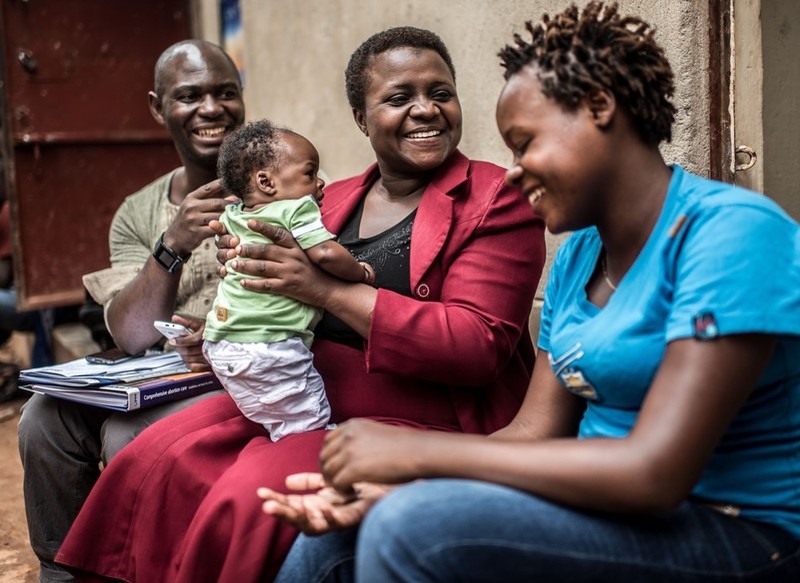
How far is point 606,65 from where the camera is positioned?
174 centimetres

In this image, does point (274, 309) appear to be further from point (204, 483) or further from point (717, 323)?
point (717, 323)

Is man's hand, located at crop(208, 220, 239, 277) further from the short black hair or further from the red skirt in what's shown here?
the short black hair

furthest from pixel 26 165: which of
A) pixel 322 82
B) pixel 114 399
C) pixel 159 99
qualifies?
pixel 114 399

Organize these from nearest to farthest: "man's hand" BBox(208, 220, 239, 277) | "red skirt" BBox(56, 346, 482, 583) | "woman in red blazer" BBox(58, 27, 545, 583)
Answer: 1. "red skirt" BBox(56, 346, 482, 583)
2. "woman in red blazer" BBox(58, 27, 545, 583)
3. "man's hand" BBox(208, 220, 239, 277)

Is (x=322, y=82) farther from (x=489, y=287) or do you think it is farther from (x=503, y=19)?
(x=489, y=287)

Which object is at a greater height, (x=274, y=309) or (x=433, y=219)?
(x=433, y=219)

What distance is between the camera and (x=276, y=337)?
2.42 meters

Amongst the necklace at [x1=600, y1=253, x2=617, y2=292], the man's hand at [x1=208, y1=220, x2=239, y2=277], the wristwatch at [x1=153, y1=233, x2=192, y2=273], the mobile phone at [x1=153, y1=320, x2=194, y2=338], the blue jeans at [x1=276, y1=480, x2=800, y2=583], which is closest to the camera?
the blue jeans at [x1=276, y1=480, x2=800, y2=583]

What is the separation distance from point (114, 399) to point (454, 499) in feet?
5.13

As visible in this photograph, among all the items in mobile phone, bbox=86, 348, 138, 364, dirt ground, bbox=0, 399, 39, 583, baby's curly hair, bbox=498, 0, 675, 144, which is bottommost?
dirt ground, bbox=0, 399, 39, 583

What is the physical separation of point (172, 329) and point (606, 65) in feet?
5.74

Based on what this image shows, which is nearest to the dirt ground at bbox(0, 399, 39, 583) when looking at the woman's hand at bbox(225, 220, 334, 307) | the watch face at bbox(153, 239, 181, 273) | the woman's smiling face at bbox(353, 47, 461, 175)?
the watch face at bbox(153, 239, 181, 273)

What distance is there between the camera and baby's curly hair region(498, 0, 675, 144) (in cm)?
173

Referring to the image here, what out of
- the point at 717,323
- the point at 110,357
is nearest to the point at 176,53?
the point at 110,357
